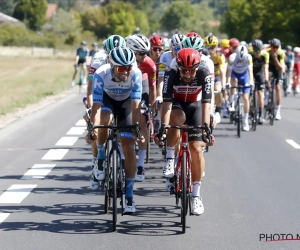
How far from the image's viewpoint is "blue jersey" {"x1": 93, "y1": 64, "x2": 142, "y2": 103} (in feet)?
29.4

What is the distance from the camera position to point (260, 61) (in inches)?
750

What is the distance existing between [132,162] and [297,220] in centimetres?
177

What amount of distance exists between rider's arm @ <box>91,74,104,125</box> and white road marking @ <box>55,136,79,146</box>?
6.89m

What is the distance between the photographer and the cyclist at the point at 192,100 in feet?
28.9

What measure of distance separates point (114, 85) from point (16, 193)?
227 centimetres

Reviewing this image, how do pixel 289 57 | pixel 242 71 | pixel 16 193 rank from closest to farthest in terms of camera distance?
pixel 16 193 < pixel 242 71 < pixel 289 57

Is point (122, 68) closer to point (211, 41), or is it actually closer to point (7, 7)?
point (211, 41)

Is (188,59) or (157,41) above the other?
(188,59)

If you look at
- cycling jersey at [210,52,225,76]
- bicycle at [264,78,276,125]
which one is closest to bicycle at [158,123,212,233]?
cycling jersey at [210,52,225,76]

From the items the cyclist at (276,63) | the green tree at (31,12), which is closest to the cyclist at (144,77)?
the cyclist at (276,63)

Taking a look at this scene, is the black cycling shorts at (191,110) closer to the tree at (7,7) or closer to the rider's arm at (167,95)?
the rider's arm at (167,95)

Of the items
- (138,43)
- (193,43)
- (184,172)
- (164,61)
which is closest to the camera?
(184,172)

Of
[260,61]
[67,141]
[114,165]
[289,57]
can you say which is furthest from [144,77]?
[289,57]

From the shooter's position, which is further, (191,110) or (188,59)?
(191,110)
